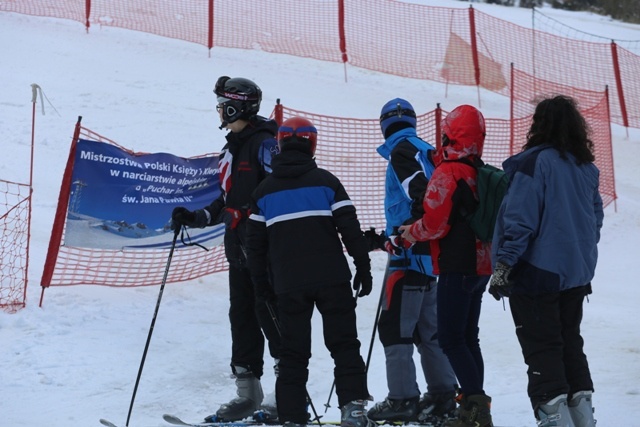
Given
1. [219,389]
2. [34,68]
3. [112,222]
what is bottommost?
[219,389]

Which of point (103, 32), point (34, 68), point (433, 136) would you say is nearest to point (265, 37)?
point (103, 32)

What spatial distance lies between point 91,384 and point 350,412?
79.9 inches

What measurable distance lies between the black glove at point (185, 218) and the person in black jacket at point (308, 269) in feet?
2.98

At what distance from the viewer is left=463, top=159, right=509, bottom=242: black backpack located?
5.00 m

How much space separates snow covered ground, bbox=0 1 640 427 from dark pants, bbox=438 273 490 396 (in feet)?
2.29

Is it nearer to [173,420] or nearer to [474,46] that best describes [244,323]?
[173,420]

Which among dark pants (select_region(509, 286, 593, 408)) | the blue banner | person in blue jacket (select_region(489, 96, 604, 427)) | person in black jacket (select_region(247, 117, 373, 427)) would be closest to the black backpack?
person in blue jacket (select_region(489, 96, 604, 427))

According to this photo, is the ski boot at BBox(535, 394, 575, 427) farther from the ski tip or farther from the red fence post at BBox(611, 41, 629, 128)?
the red fence post at BBox(611, 41, 629, 128)

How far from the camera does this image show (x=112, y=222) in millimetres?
7562

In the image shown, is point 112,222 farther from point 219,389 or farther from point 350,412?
point 350,412

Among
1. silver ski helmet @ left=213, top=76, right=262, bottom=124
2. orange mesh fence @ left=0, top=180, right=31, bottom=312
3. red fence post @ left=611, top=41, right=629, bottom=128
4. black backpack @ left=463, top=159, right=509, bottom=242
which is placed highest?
red fence post @ left=611, top=41, right=629, bottom=128

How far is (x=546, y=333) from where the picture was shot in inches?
185

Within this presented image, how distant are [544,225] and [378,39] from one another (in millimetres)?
15336

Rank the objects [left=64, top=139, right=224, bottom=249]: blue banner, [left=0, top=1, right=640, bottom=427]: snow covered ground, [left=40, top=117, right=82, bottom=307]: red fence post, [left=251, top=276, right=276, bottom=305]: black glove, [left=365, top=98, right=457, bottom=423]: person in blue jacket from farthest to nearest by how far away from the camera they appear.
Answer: [left=64, top=139, right=224, bottom=249]: blue banner < [left=40, top=117, right=82, bottom=307]: red fence post < [left=0, top=1, right=640, bottom=427]: snow covered ground < [left=365, top=98, right=457, bottom=423]: person in blue jacket < [left=251, top=276, right=276, bottom=305]: black glove
